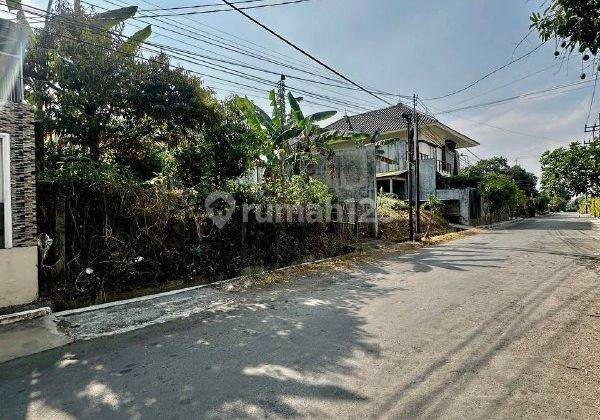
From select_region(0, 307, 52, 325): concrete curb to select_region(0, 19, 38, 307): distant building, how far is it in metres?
0.45

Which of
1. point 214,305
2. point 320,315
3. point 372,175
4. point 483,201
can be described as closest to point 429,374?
point 320,315

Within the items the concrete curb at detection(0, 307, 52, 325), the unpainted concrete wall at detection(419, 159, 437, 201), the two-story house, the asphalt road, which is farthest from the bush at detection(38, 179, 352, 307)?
the unpainted concrete wall at detection(419, 159, 437, 201)

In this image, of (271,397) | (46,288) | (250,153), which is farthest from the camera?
(250,153)

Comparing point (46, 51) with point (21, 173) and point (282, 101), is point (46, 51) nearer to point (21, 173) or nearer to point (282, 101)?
point (21, 173)

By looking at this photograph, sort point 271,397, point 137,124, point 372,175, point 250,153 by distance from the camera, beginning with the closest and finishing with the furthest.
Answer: point 271,397
point 137,124
point 250,153
point 372,175

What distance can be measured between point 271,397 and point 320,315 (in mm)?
2354

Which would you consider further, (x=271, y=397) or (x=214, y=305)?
(x=214, y=305)

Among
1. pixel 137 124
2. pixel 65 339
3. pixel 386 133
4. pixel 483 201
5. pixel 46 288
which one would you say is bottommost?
pixel 65 339

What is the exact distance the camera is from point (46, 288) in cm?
579

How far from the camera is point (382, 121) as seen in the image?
28453 mm

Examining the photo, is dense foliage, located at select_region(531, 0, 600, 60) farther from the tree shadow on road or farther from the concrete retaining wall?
the concrete retaining wall

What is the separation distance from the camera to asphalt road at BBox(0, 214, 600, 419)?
273 centimetres

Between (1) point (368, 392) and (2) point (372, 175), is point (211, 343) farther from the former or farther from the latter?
(2) point (372, 175)

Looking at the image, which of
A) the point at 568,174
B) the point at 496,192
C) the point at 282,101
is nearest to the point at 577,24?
the point at 282,101
